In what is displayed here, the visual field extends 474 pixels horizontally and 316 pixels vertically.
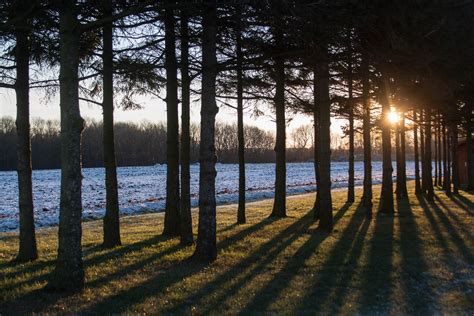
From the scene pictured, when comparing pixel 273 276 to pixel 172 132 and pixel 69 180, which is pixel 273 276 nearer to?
pixel 69 180

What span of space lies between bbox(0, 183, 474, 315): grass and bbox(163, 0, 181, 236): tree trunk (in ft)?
2.28

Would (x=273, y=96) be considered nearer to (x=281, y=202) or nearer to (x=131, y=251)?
(x=281, y=202)

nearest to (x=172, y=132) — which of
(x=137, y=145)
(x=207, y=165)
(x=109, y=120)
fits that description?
(x=109, y=120)

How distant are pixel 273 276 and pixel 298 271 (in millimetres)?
591

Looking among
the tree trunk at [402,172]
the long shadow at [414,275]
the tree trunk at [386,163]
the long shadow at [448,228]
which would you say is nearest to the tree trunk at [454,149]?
the tree trunk at [402,172]

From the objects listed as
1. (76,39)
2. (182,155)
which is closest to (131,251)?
(182,155)

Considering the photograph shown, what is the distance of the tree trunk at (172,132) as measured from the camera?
10828 mm

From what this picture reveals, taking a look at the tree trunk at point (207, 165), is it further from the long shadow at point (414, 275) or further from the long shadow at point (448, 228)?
the long shadow at point (448, 228)

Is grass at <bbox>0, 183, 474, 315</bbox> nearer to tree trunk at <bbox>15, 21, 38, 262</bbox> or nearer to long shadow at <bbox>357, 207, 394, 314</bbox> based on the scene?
long shadow at <bbox>357, 207, 394, 314</bbox>

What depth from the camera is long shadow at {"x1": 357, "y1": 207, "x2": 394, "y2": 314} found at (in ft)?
18.6

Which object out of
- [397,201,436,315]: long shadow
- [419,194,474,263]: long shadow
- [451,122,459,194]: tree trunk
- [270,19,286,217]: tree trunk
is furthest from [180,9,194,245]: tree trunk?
[451,122,459,194]: tree trunk

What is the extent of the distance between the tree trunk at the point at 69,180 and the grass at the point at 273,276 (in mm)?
300

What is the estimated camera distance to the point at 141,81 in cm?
1227

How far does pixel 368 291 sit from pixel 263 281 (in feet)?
4.83
